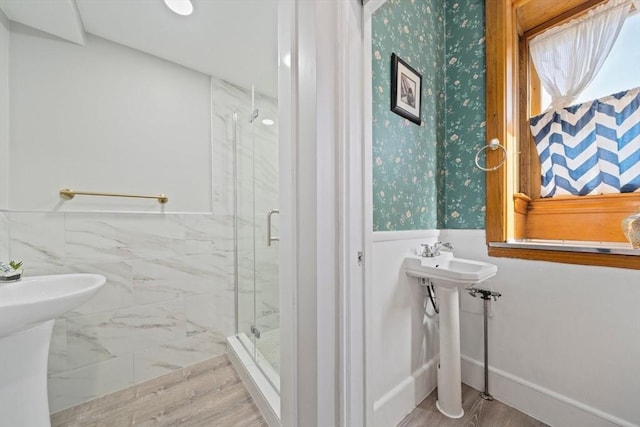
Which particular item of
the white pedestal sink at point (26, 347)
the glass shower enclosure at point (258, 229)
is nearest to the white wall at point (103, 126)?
the glass shower enclosure at point (258, 229)

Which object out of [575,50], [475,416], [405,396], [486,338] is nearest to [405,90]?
[575,50]

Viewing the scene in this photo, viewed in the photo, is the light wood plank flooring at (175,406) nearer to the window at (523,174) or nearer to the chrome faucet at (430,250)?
the chrome faucet at (430,250)

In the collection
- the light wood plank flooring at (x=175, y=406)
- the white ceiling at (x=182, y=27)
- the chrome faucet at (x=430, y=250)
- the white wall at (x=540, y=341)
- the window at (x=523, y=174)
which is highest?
the white ceiling at (x=182, y=27)

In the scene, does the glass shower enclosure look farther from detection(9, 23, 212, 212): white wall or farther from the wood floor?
the wood floor

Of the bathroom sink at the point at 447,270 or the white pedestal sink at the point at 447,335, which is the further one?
the white pedestal sink at the point at 447,335

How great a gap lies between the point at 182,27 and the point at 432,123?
5.36ft

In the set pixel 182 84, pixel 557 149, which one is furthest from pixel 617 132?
pixel 182 84

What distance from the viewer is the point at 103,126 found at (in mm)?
1479

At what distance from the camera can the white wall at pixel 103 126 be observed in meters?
1.27

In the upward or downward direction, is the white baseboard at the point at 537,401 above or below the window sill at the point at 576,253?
below

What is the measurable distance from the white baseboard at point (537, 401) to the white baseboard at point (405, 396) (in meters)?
0.25

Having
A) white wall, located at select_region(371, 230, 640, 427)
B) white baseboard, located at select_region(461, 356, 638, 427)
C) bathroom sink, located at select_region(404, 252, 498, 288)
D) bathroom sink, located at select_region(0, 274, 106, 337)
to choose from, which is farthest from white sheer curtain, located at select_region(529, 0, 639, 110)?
bathroom sink, located at select_region(0, 274, 106, 337)

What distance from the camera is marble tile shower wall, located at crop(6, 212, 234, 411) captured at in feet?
4.32

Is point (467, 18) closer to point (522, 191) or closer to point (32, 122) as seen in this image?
point (522, 191)
